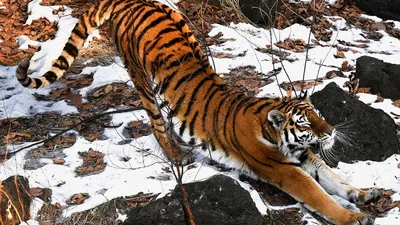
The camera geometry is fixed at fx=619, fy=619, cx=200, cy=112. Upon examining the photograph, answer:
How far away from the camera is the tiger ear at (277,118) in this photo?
443 centimetres

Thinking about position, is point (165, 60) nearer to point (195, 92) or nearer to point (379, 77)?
point (195, 92)

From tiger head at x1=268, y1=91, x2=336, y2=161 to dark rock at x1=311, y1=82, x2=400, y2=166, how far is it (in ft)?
1.77

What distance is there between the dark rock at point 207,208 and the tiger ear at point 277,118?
690 mm

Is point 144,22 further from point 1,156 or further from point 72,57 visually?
point 1,156

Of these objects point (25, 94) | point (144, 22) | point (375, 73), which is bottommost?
point (25, 94)

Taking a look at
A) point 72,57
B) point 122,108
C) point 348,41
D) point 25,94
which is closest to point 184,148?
point 122,108

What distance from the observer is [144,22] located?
5547 millimetres

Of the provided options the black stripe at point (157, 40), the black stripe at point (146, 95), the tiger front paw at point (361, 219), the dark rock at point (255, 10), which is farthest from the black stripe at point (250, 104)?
the dark rock at point (255, 10)

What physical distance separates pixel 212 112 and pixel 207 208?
52.4 inches

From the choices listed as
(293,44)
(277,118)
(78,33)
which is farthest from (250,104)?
(293,44)

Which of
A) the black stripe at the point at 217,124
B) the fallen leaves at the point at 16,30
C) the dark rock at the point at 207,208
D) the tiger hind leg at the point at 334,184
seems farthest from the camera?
the fallen leaves at the point at 16,30

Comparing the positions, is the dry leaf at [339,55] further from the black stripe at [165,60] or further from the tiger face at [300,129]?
the tiger face at [300,129]

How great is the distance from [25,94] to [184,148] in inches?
79.2

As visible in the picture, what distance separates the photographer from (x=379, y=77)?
6031mm
